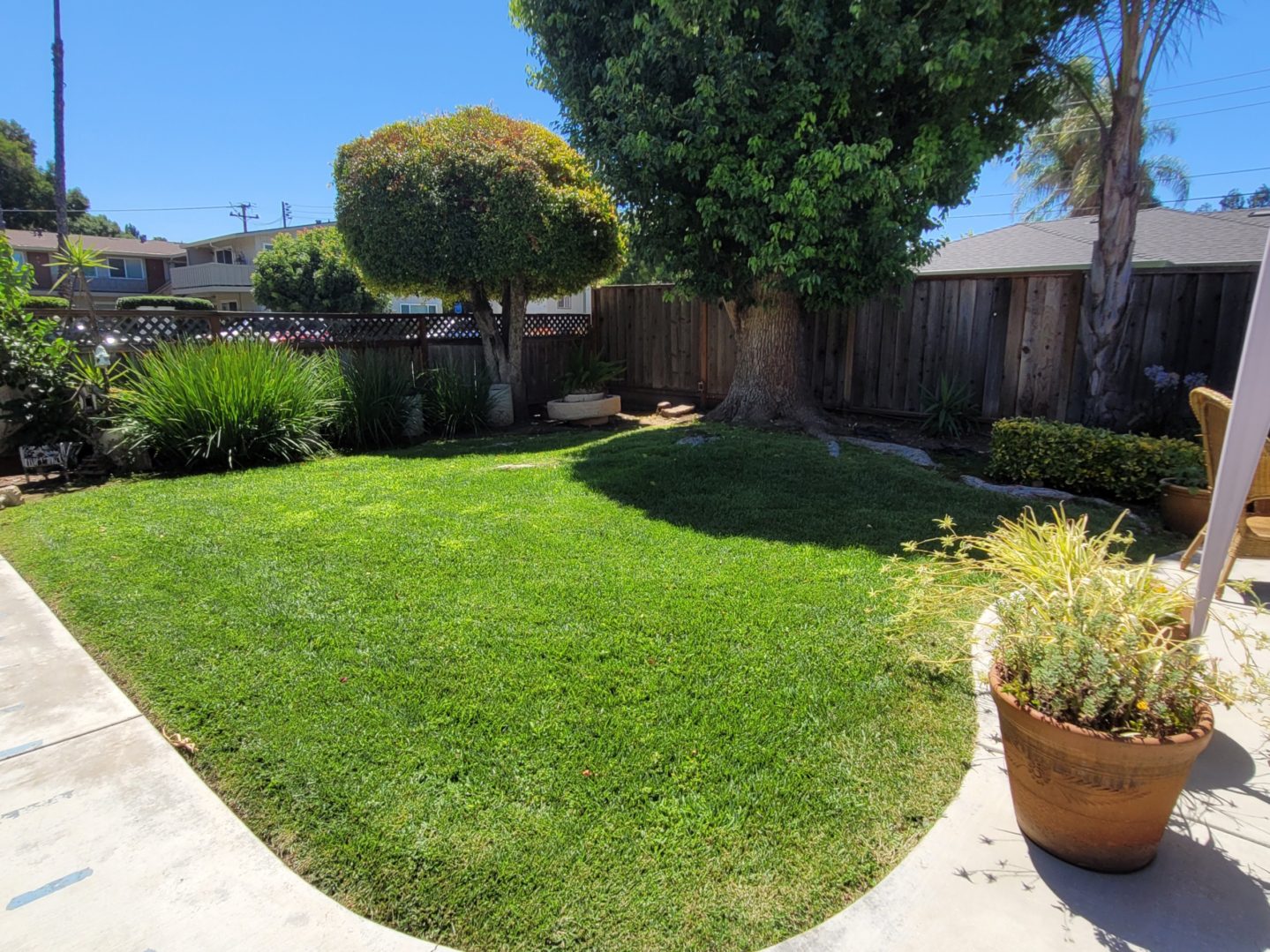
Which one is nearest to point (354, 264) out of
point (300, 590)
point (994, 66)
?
point (300, 590)

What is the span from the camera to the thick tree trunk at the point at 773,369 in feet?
26.0

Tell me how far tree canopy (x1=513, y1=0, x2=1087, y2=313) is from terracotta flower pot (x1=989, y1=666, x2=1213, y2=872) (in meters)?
5.06

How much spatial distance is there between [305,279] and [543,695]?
2577cm

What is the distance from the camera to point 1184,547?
464 cm

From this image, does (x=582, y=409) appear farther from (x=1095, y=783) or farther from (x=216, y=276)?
(x=216, y=276)

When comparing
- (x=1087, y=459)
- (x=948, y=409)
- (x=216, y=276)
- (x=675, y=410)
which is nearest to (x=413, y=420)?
(x=675, y=410)

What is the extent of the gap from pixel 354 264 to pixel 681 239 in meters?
4.96

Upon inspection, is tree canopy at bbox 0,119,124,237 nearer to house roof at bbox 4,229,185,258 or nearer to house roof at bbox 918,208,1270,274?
house roof at bbox 4,229,185,258

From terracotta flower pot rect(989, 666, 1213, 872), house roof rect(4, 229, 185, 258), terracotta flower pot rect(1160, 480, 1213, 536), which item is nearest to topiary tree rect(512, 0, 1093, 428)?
terracotta flower pot rect(1160, 480, 1213, 536)

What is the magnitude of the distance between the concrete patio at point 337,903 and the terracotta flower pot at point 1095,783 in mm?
78

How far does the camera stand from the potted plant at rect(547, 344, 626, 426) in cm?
990

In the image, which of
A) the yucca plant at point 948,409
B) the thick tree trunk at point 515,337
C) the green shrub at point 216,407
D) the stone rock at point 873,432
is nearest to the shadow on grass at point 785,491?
the stone rock at point 873,432

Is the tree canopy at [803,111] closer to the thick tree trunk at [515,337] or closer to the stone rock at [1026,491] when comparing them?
the stone rock at [1026,491]

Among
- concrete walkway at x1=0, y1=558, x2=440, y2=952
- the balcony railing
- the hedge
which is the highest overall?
the balcony railing
